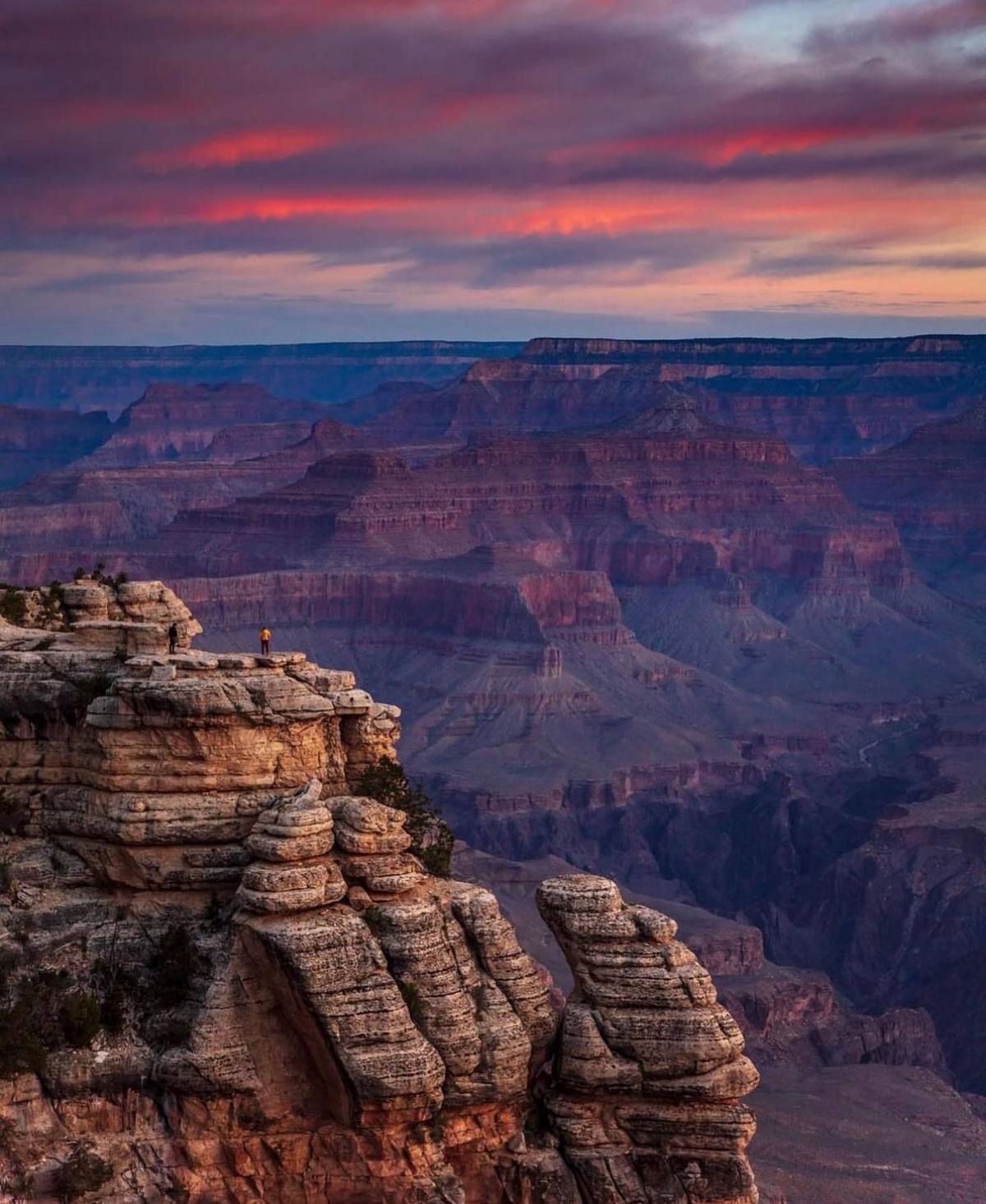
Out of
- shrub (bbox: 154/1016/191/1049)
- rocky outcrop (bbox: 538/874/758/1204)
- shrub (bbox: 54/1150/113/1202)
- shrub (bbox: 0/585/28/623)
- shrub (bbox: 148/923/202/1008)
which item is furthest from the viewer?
shrub (bbox: 0/585/28/623)

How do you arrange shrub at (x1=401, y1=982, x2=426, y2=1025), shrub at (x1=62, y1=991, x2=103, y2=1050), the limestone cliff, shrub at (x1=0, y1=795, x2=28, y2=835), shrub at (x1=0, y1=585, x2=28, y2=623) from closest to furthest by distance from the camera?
the limestone cliff → shrub at (x1=401, y1=982, x2=426, y2=1025) → shrub at (x1=62, y1=991, x2=103, y2=1050) → shrub at (x1=0, y1=795, x2=28, y2=835) → shrub at (x1=0, y1=585, x2=28, y2=623)

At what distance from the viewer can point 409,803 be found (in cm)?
4012

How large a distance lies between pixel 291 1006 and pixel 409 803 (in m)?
6.34

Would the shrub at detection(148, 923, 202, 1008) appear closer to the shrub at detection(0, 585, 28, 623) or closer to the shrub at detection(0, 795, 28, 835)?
the shrub at detection(0, 795, 28, 835)

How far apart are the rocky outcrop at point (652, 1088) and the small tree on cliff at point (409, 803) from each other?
4281 millimetres

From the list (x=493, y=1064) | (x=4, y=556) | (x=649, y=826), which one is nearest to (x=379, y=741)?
(x=493, y=1064)

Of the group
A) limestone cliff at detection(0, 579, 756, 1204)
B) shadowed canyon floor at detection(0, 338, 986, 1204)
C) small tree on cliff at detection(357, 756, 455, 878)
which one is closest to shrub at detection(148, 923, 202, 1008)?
limestone cliff at detection(0, 579, 756, 1204)

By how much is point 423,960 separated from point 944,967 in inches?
3529

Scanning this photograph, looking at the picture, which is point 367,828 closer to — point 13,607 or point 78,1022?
point 78,1022

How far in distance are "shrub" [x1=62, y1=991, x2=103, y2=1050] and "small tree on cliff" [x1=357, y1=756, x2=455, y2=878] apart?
6011mm

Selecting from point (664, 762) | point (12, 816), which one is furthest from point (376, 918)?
point (664, 762)

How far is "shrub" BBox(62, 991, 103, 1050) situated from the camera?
34.9 metres

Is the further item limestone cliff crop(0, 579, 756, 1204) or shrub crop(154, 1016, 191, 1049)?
shrub crop(154, 1016, 191, 1049)

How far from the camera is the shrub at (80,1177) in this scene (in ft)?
110
